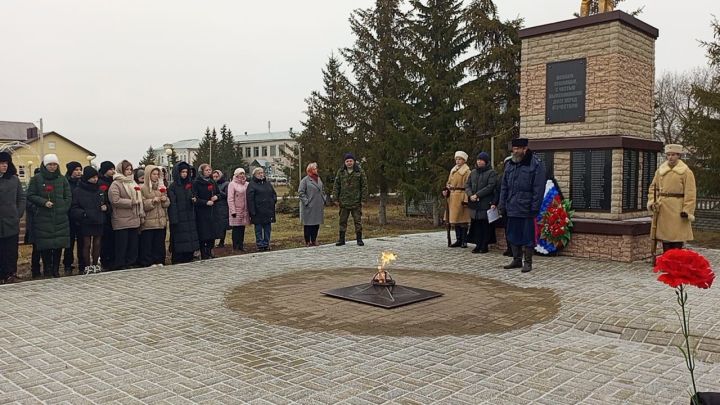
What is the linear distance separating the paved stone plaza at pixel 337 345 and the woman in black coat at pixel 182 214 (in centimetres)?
175

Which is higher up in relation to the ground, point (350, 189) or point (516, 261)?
point (350, 189)

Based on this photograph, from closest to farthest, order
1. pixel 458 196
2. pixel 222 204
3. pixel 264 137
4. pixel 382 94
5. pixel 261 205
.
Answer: pixel 458 196 < pixel 261 205 < pixel 222 204 < pixel 382 94 < pixel 264 137

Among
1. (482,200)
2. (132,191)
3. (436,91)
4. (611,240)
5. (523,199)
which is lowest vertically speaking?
(611,240)

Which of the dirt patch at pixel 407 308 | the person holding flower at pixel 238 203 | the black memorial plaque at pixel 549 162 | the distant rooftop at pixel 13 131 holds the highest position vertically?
the distant rooftop at pixel 13 131

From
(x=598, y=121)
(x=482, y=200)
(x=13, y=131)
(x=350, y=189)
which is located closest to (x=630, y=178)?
(x=598, y=121)

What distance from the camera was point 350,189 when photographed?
477 inches

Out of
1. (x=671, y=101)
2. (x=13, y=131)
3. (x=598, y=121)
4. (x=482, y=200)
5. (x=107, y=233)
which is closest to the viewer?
(x=107, y=233)

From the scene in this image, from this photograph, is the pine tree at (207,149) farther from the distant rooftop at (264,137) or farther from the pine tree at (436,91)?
the pine tree at (436,91)

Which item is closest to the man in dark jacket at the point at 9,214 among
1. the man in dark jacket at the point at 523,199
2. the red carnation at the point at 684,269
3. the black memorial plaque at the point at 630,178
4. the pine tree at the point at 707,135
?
the man in dark jacket at the point at 523,199

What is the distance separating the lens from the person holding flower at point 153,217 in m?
9.36

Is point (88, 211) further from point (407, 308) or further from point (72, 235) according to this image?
point (407, 308)

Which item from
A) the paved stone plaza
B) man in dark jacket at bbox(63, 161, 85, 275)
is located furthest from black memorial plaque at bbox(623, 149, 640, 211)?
man in dark jacket at bbox(63, 161, 85, 275)

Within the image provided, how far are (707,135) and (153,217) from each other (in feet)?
44.4

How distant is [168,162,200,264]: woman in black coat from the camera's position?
31.9 ft
